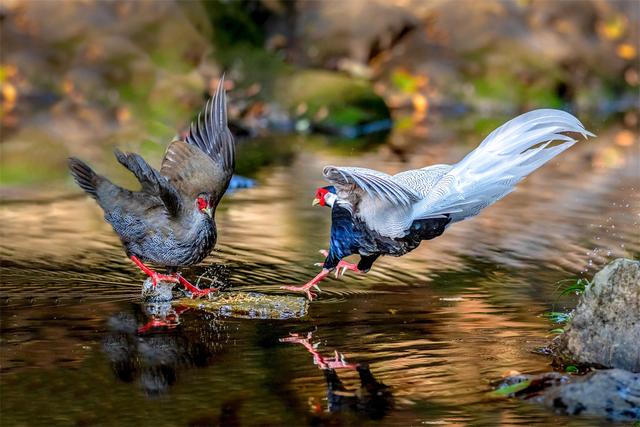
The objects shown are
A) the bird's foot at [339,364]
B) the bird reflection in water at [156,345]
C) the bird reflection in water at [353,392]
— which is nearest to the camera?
the bird reflection in water at [353,392]

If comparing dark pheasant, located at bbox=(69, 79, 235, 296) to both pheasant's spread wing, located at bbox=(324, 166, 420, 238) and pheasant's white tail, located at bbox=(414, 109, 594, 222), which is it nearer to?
pheasant's spread wing, located at bbox=(324, 166, 420, 238)

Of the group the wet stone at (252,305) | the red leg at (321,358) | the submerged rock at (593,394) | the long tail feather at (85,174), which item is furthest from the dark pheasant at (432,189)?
the long tail feather at (85,174)

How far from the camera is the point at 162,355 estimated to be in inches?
276

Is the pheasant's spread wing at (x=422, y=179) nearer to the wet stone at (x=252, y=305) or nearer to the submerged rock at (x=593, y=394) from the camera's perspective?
the wet stone at (x=252, y=305)

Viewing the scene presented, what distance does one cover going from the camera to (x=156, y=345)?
7.22 m

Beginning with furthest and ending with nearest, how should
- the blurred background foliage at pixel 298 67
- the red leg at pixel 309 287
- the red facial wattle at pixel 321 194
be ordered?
the blurred background foliage at pixel 298 67 → the red leg at pixel 309 287 → the red facial wattle at pixel 321 194

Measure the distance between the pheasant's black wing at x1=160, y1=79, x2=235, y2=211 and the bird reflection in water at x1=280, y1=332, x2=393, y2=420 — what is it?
1757 millimetres

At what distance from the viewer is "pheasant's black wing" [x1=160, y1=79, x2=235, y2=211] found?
27.1ft

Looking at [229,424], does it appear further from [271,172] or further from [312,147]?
[312,147]

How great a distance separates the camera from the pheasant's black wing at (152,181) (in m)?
7.41

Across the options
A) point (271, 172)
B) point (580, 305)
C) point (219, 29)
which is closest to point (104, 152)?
point (271, 172)

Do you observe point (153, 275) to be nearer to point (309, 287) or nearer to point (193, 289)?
point (193, 289)

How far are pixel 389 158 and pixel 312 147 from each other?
211cm

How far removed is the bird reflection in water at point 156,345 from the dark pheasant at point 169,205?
0.40 m
